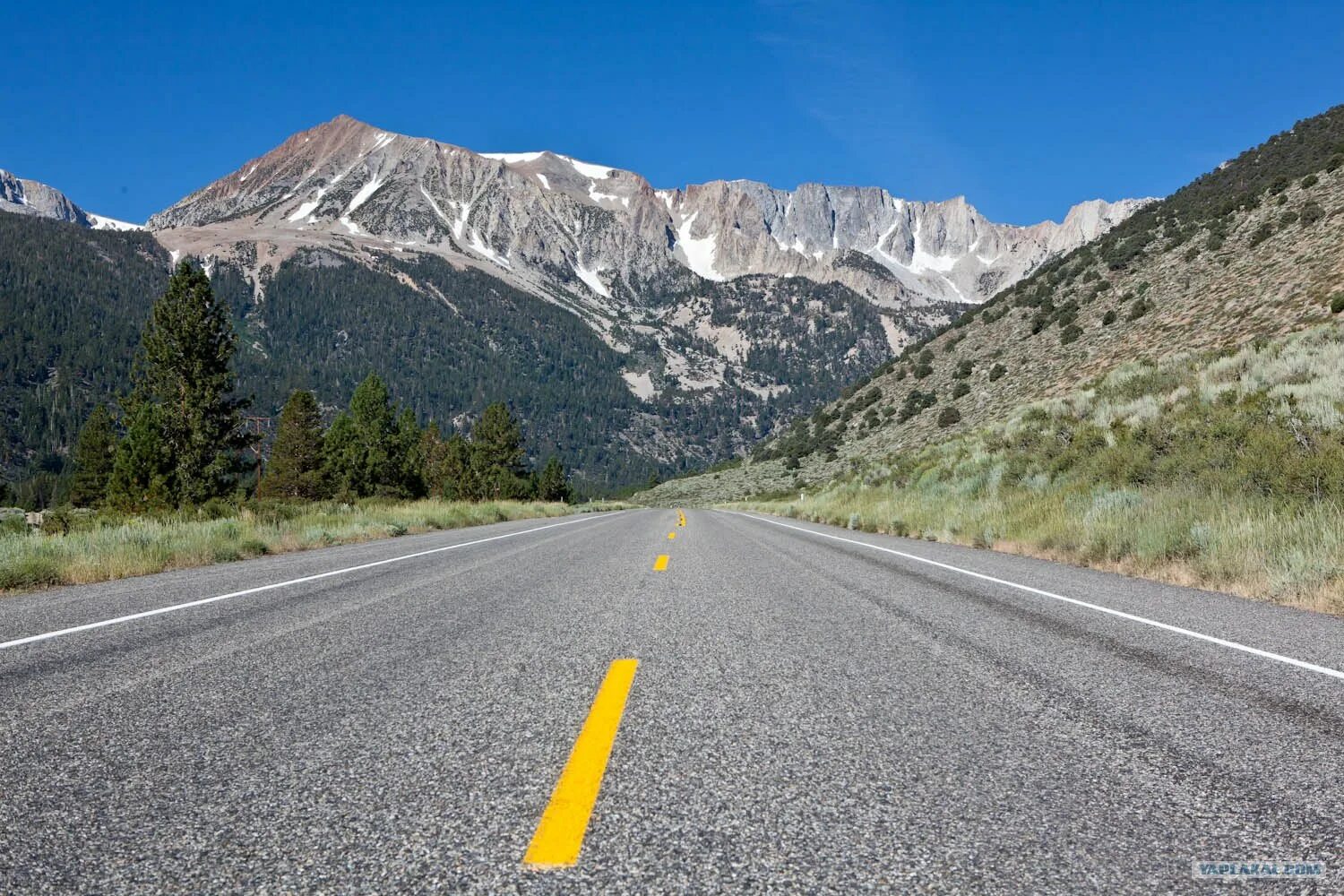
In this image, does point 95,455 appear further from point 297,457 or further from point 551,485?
point 551,485

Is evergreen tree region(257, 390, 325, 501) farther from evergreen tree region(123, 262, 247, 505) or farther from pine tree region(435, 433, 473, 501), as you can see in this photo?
evergreen tree region(123, 262, 247, 505)

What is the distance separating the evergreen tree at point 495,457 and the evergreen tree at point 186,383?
1083 inches

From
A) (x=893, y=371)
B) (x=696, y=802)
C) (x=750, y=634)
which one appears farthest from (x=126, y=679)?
(x=893, y=371)

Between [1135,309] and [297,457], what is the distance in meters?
53.1

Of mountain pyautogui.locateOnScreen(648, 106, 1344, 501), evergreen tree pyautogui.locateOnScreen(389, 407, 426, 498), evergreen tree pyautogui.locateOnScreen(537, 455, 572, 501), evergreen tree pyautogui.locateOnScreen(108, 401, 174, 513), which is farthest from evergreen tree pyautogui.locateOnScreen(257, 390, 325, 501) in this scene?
evergreen tree pyautogui.locateOnScreen(537, 455, 572, 501)

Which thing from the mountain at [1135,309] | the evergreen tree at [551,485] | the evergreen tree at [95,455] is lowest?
the evergreen tree at [551,485]

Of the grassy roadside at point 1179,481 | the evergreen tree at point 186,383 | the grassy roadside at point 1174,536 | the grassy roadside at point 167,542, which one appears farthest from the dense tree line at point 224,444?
the grassy roadside at point 1174,536

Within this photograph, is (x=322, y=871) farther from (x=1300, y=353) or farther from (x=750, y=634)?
(x=1300, y=353)

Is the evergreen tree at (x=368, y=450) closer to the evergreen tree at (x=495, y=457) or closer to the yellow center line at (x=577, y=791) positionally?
the evergreen tree at (x=495, y=457)

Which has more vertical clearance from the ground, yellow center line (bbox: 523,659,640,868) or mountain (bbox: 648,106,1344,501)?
mountain (bbox: 648,106,1344,501)

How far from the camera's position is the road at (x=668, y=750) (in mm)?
2139

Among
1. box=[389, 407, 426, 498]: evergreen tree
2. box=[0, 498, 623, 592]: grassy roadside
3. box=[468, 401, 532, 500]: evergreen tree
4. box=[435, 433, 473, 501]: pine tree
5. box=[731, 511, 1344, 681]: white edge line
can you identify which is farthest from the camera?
box=[435, 433, 473, 501]: pine tree

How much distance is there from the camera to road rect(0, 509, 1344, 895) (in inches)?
84.2

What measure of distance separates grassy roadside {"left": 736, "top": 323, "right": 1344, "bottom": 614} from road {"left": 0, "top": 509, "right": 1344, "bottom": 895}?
2.46 meters
